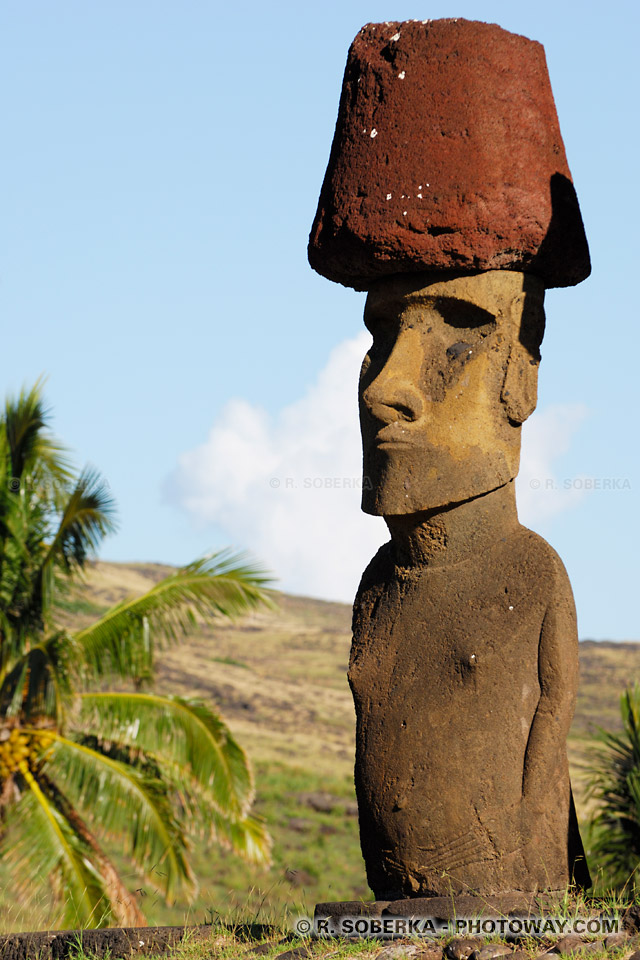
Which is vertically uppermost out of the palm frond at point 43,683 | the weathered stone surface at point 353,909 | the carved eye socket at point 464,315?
the carved eye socket at point 464,315

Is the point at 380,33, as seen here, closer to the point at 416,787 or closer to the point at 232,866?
the point at 416,787

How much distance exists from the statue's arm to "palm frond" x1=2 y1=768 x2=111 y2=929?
536 cm

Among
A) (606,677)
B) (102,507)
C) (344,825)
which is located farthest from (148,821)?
(606,677)

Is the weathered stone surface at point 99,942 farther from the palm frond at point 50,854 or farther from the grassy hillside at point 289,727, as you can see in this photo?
the palm frond at point 50,854

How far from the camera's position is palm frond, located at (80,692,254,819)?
36.2 ft

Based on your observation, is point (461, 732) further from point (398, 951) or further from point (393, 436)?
point (393, 436)

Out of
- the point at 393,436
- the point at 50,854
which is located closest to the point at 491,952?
the point at 393,436

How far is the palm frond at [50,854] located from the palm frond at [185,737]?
88 centimetres

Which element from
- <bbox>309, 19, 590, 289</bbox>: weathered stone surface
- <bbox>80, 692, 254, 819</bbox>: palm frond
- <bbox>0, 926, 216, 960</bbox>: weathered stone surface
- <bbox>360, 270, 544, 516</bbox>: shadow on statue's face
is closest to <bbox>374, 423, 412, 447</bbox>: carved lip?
<bbox>360, 270, 544, 516</bbox>: shadow on statue's face

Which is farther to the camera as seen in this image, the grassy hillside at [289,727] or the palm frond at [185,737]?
the grassy hillside at [289,727]

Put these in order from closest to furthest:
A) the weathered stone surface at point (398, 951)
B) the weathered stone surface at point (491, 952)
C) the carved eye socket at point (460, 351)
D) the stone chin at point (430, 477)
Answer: the weathered stone surface at point (491, 952), the weathered stone surface at point (398, 951), the stone chin at point (430, 477), the carved eye socket at point (460, 351)

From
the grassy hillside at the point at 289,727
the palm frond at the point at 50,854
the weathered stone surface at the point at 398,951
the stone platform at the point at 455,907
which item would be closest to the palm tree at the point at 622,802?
the grassy hillside at the point at 289,727

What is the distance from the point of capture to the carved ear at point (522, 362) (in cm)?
567

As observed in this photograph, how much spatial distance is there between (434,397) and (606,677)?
37.9 m
